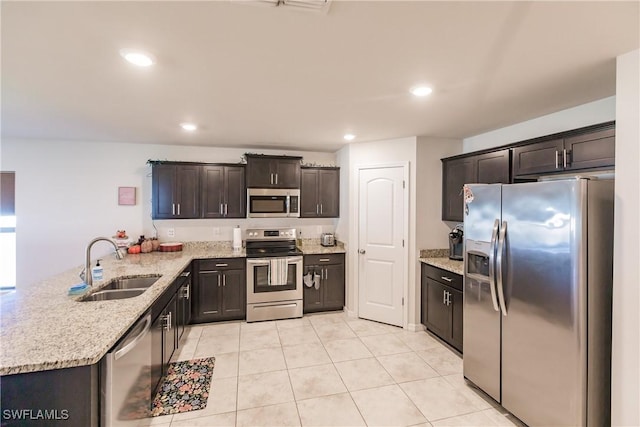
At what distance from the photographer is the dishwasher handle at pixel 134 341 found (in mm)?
1517

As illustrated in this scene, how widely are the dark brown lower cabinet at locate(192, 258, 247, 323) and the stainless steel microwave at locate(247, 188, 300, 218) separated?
0.72 m

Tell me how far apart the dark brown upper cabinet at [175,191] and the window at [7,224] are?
185 centimetres

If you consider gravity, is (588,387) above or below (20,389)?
below

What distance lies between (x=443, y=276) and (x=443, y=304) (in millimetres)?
309

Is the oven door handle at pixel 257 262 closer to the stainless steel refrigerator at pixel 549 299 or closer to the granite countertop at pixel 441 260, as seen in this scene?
the granite countertop at pixel 441 260

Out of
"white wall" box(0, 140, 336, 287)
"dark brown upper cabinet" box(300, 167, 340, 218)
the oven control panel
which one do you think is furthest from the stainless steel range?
"white wall" box(0, 140, 336, 287)

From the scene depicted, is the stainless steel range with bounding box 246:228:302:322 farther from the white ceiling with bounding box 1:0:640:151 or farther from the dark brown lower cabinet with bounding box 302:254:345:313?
the white ceiling with bounding box 1:0:640:151

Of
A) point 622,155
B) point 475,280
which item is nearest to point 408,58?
point 622,155

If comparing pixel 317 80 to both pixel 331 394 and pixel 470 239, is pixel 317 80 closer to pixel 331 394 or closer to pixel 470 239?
pixel 470 239

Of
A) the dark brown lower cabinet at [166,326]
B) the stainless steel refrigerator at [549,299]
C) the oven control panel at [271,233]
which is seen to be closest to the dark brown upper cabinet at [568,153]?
the stainless steel refrigerator at [549,299]

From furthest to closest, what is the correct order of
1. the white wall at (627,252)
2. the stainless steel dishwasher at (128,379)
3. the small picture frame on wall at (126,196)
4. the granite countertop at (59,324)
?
the small picture frame on wall at (126,196)
the white wall at (627,252)
the stainless steel dishwasher at (128,379)
the granite countertop at (59,324)

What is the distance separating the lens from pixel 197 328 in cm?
376

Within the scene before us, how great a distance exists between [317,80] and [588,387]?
2.55 meters

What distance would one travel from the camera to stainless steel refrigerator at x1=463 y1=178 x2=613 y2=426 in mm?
1768
